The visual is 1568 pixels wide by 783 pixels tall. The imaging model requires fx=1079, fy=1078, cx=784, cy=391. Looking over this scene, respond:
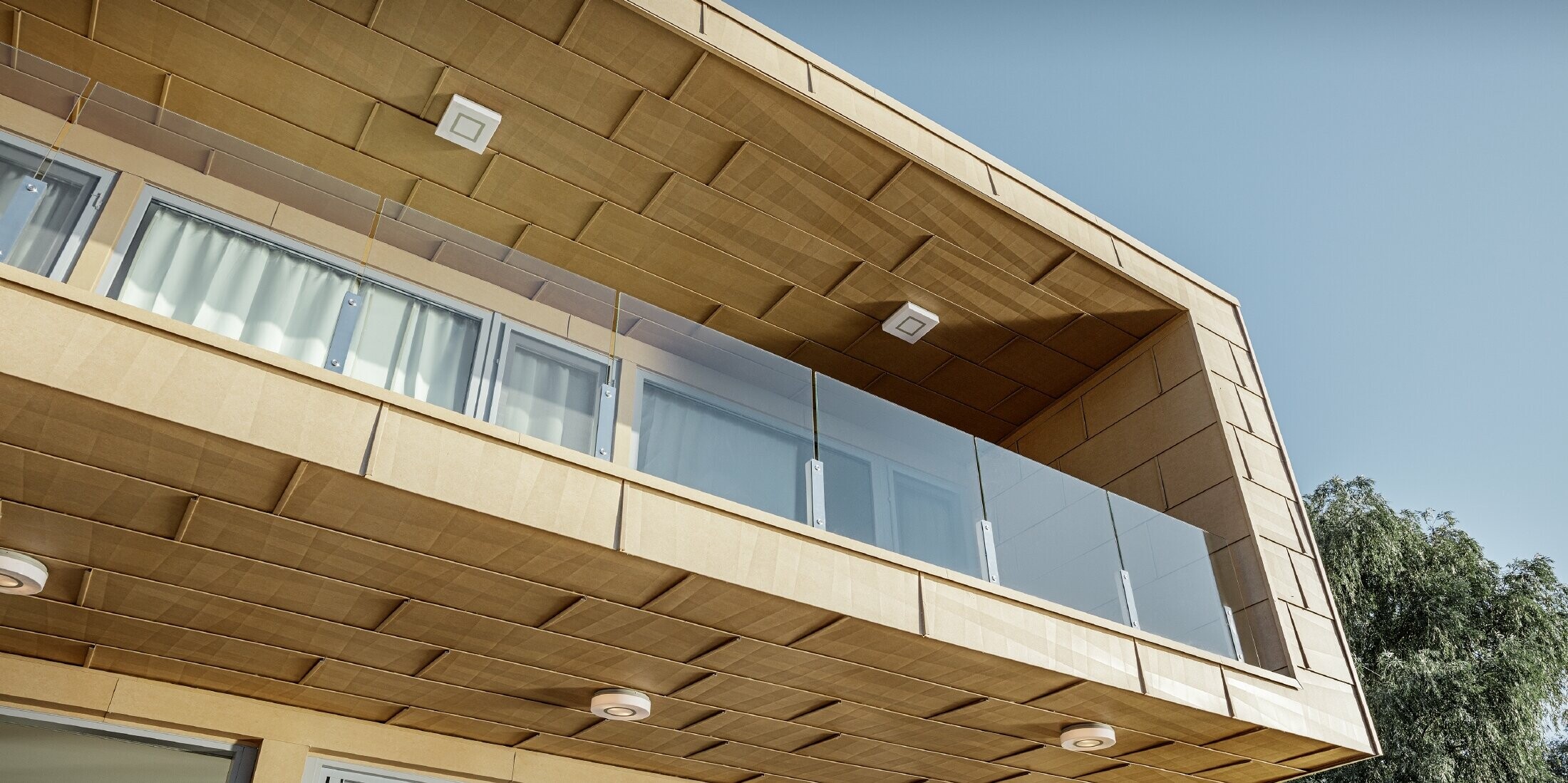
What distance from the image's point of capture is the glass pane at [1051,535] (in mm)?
5949

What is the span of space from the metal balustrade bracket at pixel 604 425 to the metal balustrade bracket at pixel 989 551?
216cm

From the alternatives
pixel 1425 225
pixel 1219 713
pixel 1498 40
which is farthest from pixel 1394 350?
pixel 1219 713

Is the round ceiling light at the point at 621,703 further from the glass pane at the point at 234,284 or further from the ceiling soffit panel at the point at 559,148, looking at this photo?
the ceiling soffit panel at the point at 559,148

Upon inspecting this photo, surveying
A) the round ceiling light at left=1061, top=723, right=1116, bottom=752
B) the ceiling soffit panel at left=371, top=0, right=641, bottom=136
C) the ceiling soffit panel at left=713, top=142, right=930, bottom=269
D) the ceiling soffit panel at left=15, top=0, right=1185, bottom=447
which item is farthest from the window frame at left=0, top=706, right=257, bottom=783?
the round ceiling light at left=1061, top=723, right=1116, bottom=752

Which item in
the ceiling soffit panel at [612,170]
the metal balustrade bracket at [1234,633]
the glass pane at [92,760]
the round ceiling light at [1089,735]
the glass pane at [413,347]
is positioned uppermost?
the ceiling soffit panel at [612,170]

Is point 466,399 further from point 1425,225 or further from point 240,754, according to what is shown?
point 1425,225

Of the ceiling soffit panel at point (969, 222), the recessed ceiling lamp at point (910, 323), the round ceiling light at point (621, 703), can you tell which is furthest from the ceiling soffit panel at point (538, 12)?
the round ceiling light at point (621, 703)

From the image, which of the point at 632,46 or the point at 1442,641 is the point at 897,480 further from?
the point at 1442,641

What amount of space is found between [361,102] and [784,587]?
3712 mm

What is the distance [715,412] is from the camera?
538 cm

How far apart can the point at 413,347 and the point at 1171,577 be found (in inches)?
178

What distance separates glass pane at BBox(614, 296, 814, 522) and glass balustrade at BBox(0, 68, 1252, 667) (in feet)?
0.04

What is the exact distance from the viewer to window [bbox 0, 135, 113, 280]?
3.88m

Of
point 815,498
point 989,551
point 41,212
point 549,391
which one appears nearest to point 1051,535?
point 989,551
